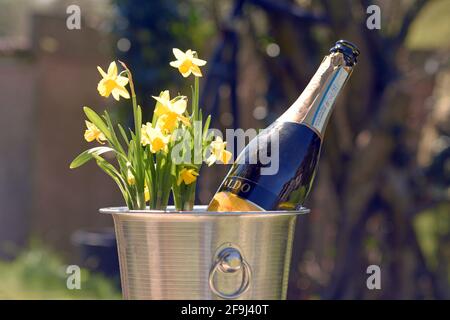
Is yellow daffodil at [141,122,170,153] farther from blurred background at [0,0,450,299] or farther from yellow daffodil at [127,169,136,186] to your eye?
blurred background at [0,0,450,299]

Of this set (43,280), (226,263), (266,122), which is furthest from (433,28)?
(226,263)

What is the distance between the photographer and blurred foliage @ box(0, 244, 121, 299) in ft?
14.8

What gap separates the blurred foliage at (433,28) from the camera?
4.87 meters

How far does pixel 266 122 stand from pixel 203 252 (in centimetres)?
342

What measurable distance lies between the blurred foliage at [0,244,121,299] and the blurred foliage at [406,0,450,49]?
2103 millimetres

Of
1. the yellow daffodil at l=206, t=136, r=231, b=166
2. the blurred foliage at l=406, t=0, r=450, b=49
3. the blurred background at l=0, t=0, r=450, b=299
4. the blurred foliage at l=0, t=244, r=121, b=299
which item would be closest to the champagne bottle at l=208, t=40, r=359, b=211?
the yellow daffodil at l=206, t=136, r=231, b=166

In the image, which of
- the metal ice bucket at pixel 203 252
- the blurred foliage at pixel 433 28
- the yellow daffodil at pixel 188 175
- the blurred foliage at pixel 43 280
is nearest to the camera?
the metal ice bucket at pixel 203 252

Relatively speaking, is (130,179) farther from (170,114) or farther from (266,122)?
(266,122)

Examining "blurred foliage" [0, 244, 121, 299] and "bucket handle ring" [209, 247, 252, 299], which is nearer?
"bucket handle ring" [209, 247, 252, 299]

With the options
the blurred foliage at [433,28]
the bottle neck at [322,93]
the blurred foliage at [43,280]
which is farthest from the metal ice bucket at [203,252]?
the blurred foliage at [433,28]

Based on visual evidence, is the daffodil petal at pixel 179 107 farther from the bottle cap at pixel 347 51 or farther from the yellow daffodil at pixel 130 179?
the bottle cap at pixel 347 51

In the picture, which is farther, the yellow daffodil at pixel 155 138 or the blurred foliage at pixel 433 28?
the blurred foliage at pixel 433 28

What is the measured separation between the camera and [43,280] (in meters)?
4.93
